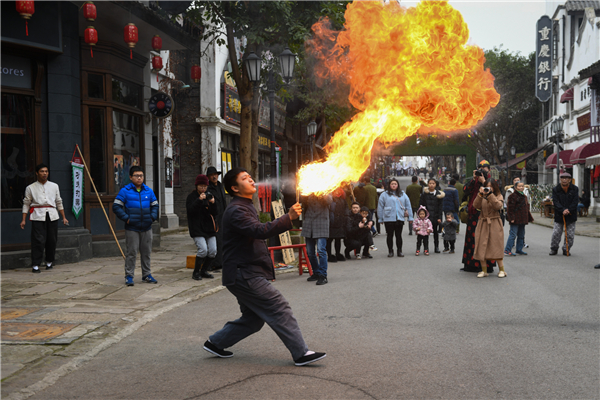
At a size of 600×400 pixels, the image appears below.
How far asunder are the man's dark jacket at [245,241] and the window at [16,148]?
7.60m

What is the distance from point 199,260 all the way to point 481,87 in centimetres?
548

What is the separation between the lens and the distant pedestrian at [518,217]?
13016mm

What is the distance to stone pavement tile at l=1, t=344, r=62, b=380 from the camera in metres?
4.77

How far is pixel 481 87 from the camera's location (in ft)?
26.8

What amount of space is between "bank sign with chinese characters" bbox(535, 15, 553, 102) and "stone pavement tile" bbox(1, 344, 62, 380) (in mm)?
36262

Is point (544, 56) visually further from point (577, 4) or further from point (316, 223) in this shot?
point (316, 223)

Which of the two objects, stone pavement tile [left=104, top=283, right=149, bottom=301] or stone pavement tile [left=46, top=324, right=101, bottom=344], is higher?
stone pavement tile [left=104, top=283, right=149, bottom=301]

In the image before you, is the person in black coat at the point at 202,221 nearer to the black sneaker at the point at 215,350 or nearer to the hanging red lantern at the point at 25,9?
the hanging red lantern at the point at 25,9

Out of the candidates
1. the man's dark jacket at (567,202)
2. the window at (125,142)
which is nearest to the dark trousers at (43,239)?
the window at (125,142)

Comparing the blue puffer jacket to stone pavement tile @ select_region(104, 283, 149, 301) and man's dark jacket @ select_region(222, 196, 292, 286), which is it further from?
man's dark jacket @ select_region(222, 196, 292, 286)

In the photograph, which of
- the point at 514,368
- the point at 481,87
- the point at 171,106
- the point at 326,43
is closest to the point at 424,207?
the point at 326,43

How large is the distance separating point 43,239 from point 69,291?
8.13 ft

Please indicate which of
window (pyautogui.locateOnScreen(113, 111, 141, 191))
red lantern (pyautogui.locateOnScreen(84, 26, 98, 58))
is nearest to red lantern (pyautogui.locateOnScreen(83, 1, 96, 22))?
Result: red lantern (pyautogui.locateOnScreen(84, 26, 98, 58))

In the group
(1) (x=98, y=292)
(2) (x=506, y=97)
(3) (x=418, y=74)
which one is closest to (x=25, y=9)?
(1) (x=98, y=292)
